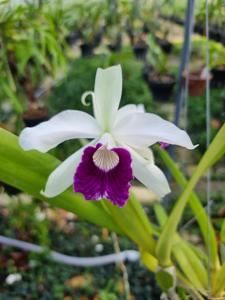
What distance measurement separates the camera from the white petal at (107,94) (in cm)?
77

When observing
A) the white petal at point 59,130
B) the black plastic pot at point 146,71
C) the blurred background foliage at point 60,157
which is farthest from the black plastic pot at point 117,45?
the white petal at point 59,130

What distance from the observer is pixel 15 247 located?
1.96 m

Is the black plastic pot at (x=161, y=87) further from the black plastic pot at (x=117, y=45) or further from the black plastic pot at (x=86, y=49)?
the black plastic pot at (x=86, y=49)

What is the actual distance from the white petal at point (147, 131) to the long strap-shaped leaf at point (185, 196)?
116 mm

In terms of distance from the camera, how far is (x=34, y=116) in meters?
2.14

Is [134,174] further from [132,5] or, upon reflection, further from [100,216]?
[132,5]

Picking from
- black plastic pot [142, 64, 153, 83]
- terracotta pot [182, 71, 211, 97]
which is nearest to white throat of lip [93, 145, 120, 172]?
terracotta pot [182, 71, 211, 97]

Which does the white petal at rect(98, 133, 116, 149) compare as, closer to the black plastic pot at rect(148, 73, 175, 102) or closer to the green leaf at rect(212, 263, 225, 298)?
the green leaf at rect(212, 263, 225, 298)

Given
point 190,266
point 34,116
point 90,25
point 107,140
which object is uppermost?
point 107,140

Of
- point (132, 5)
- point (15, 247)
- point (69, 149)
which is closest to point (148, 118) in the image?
point (15, 247)

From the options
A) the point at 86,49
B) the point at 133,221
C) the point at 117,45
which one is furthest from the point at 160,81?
the point at 133,221

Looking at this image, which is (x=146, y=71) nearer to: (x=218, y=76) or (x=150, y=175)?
(x=218, y=76)

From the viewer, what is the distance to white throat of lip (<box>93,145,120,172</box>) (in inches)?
31.8

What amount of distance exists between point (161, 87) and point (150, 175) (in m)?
2.97
